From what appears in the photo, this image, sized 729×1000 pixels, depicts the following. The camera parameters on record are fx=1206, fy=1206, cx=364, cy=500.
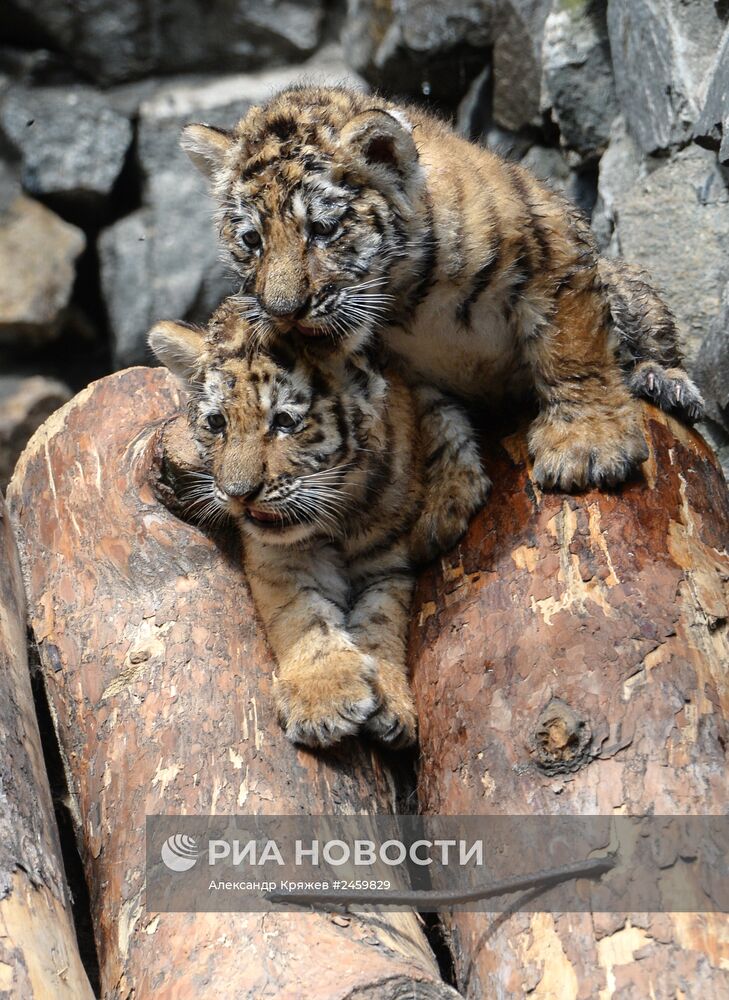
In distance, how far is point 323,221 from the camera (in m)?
3.31

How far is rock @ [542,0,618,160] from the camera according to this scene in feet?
17.2

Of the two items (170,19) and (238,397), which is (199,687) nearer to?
(238,397)

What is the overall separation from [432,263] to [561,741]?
1415 millimetres

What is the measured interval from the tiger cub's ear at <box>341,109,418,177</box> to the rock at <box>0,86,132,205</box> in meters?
4.42

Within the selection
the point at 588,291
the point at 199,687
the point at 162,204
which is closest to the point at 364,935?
the point at 199,687

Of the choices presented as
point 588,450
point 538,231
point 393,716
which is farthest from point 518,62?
point 393,716

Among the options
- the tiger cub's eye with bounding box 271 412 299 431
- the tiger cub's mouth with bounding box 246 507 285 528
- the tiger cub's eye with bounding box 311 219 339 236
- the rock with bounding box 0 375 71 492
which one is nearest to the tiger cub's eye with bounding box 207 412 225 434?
the tiger cub's eye with bounding box 271 412 299 431

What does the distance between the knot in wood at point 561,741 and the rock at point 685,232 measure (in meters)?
1.95

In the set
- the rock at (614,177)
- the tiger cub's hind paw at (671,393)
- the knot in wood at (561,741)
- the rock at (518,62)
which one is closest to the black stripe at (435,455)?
the tiger cub's hind paw at (671,393)

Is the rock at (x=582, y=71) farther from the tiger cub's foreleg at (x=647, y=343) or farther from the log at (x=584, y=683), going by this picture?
the log at (x=584, y=683)

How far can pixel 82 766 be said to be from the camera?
10.7 ft

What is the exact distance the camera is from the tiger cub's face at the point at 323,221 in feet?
10.7

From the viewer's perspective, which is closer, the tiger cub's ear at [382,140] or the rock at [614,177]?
the tiger cub's ear at [382,140]

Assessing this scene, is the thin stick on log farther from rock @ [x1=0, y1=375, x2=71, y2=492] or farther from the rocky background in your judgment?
rock @ [x1=0, y1=375, x2=71, y2=492]
